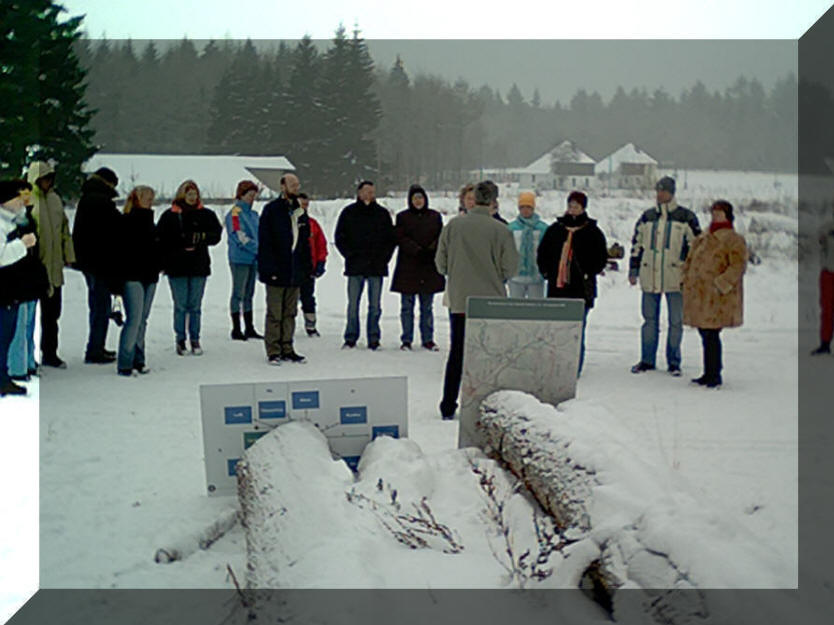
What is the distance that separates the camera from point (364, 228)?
9.90m

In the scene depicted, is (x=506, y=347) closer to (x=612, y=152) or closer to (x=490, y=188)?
(x=490, y=188)

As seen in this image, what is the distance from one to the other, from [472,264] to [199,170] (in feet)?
116

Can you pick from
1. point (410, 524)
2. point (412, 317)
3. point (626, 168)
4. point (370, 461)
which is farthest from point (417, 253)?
point (626, 168)

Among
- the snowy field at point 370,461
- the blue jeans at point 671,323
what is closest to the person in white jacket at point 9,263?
the snowy field at point 370,461

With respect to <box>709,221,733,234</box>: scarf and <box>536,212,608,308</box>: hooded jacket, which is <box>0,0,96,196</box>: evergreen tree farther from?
<box>709,221,733,234</box>: scarf

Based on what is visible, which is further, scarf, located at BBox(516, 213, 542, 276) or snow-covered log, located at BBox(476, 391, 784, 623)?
scarf, located at BBox(516, 213, 542, 276)

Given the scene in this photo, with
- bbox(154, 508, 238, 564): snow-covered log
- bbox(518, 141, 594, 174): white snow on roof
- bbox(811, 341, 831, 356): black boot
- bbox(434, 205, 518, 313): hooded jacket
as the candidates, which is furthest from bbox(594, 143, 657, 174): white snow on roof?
bbox(154, 508, 238, 564): snow-covered log

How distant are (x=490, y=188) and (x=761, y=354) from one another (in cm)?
514

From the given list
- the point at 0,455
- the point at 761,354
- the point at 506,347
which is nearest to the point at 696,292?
the point at 761,354

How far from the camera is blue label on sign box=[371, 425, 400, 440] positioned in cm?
507

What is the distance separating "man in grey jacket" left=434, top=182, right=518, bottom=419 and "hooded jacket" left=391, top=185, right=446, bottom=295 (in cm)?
292

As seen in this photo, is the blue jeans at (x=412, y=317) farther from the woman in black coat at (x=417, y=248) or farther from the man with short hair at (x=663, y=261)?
the man with short hair at (x=663, y=261)

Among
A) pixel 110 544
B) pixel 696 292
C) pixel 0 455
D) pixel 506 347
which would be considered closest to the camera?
pixel 110 544

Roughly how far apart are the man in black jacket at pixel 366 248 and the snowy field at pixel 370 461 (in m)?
0.39
